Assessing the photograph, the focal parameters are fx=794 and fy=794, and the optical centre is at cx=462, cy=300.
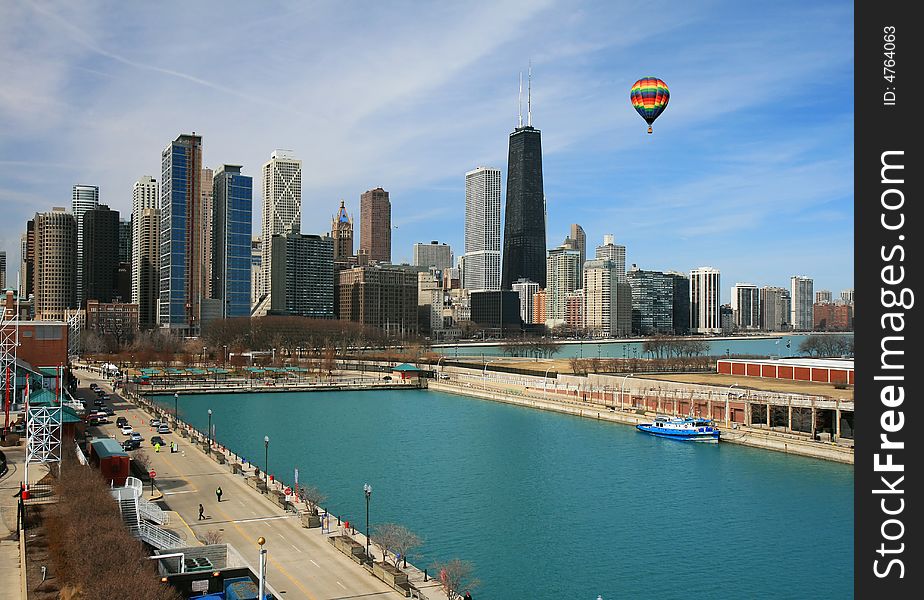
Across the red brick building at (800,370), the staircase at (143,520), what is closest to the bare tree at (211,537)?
the staircase at (143,520)

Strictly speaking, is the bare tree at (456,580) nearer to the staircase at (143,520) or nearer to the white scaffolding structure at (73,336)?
the staircase at (143,520)

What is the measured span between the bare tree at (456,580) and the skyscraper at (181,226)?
597 ft

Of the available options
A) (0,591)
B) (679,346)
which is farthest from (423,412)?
(679,346)

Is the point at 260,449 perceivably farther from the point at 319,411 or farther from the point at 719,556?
the point at 719,556

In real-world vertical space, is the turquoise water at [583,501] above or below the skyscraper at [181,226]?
below

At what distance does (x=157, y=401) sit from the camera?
81.7 metres

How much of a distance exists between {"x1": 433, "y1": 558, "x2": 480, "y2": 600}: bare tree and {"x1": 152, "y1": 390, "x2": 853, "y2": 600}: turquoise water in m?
0.63

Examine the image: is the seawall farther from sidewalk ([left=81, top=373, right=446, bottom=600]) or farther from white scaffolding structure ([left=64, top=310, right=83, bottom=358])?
white scaffolding structure ([left=64, top=310, right=83, bottom=358])

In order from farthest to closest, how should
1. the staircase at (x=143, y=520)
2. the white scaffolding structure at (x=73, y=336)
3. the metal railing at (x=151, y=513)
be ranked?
1. the white scaffolding structure at (x=73, y=336)
2. the metal railing at (x=151, y=513)
3. the staircase at (x=143, y=520)

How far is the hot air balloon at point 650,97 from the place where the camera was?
5203 cm

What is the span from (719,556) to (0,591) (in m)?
24.8
